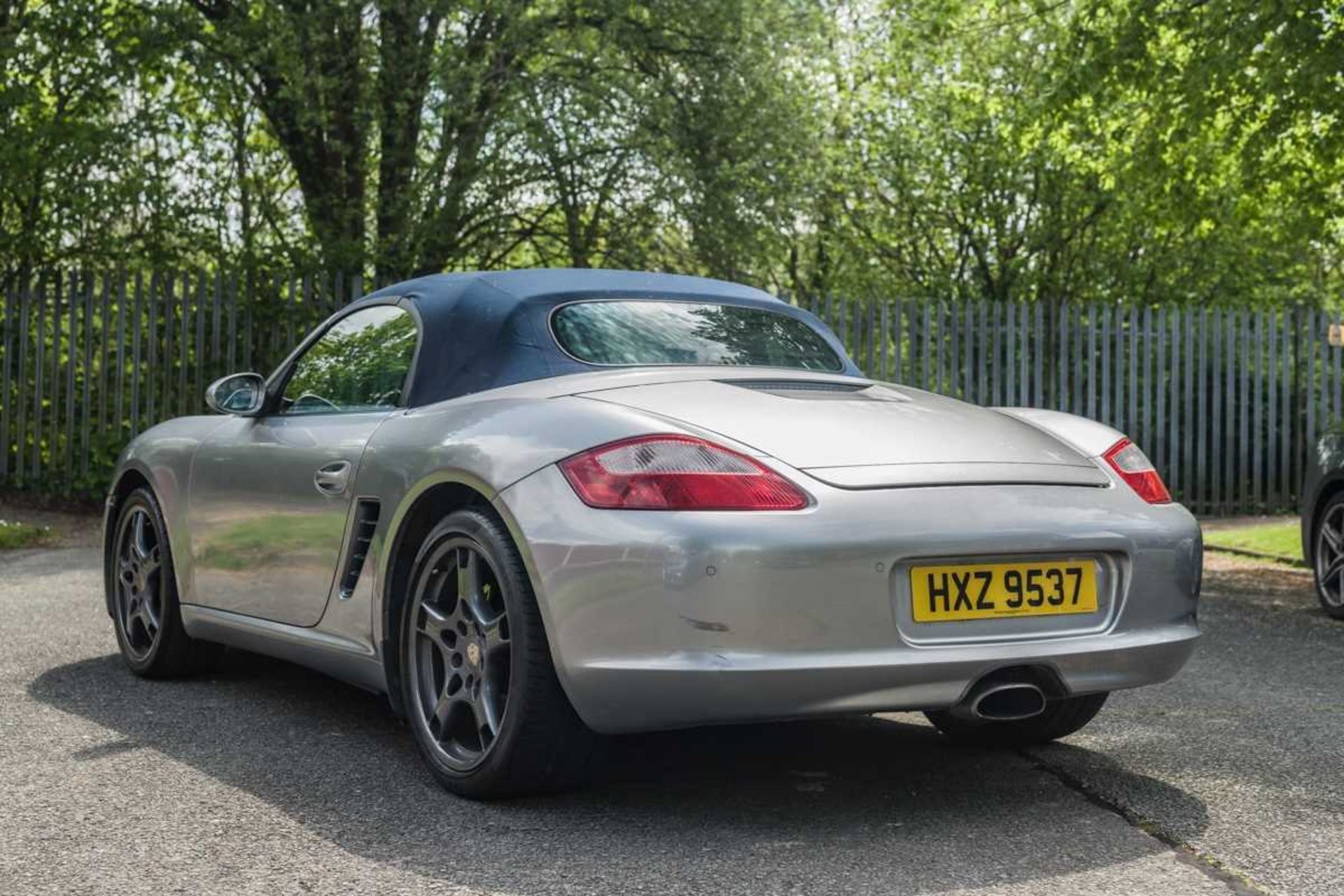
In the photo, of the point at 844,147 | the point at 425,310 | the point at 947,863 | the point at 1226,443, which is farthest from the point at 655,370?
the point at 844,147

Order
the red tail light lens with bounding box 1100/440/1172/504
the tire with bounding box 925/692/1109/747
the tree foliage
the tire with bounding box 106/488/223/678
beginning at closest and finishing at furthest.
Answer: the red tail light lens with bounding box 1100/440/1172/504, the tire with bounding box 925/692/1109/747, the tire with bounding box 106/488/223/678, the tree foliage

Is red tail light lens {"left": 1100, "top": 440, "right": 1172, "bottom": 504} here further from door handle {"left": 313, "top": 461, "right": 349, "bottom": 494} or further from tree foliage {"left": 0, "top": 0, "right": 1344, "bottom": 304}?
tree foliage {"left": 0, "top": 0, "right": 1344, "bottom": 304}

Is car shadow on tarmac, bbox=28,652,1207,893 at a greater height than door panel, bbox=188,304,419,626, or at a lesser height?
lesser

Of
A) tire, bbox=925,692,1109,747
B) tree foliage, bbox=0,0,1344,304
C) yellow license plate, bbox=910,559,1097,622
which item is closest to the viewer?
yellow license plate, bbox=910,559,1097,622

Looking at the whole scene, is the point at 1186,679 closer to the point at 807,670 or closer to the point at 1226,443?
the point at 807,670

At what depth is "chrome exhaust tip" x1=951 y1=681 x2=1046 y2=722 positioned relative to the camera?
12.1 ft

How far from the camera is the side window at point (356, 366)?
479cm

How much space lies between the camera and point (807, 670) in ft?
Answer: 11.5

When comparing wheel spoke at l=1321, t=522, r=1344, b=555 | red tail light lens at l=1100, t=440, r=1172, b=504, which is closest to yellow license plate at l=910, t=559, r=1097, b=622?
red tail light lens at l=1100, t=440, r=1172, b=504

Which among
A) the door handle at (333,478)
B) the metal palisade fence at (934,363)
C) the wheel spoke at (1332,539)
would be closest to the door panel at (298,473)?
the door handle at (333,478)

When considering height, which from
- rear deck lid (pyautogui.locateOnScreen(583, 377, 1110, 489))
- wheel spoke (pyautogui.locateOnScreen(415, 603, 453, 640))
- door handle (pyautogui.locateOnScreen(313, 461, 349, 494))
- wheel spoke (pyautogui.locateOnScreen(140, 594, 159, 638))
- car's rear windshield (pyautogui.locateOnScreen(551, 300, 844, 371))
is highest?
car's rear windshield (pyautogui.locateOnScreen(551, 300, 844, 371))

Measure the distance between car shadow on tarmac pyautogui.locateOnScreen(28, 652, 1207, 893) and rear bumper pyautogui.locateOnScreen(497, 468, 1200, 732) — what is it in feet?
1.03

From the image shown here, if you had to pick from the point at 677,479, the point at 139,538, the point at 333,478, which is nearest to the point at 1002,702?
the point at 677,479

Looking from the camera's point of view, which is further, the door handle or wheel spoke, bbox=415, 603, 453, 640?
the door handle
